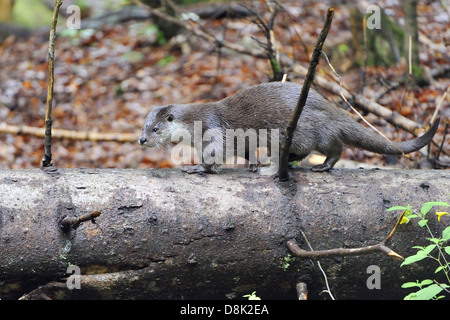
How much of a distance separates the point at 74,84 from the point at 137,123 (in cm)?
190

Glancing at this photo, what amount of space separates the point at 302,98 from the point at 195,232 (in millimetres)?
1086

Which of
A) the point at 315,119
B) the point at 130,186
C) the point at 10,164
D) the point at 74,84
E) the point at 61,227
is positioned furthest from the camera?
the point at 74,84

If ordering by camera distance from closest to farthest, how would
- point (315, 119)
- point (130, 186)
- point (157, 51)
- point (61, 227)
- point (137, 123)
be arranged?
point (61, 227) < point (130, 186) < point (315, 119) < point (137, 123) < point (157, 51)

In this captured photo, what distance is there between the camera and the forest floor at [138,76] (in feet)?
24.5

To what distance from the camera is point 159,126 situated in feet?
14.5

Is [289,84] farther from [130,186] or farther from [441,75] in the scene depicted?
[441,75]

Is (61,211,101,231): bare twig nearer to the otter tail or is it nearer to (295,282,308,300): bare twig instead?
(295,282,308,300): bare twig

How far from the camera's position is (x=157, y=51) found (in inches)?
403

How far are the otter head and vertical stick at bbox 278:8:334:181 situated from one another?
132 centimetres

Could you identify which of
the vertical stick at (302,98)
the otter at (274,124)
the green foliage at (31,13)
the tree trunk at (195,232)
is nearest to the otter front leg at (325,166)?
the otter at (274,124)

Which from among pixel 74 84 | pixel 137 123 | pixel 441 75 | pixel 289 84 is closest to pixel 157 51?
pixel 74 84

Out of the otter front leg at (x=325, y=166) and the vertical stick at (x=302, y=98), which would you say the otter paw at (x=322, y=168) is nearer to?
the otter front leg at (x=325, y=166)

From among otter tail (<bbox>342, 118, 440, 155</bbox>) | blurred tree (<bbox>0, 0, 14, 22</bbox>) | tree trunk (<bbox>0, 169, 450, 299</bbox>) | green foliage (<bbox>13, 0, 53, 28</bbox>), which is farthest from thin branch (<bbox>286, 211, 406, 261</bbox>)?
blurred tree (<bbox>0, 0, 14, 22</bbox>)

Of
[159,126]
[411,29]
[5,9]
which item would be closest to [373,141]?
[159,126]
